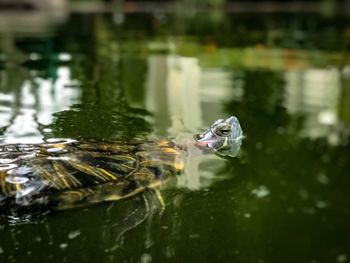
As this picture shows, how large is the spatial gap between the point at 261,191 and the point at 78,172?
107 centimetres

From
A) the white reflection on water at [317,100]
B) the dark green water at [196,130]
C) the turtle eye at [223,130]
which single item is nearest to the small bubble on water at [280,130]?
the dark green water at [196,130]

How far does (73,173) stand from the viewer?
2406 mm

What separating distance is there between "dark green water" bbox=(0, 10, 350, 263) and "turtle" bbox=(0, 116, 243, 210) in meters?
0.06

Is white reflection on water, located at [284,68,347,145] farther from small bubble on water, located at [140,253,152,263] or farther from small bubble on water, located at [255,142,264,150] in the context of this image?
small bubble on water, located at [140,253,152,263]

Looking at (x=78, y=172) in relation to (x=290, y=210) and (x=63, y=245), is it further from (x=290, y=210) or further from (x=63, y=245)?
(x=290, y=210)

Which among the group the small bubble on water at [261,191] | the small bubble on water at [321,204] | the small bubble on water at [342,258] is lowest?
the small bubble on water at [342,258]

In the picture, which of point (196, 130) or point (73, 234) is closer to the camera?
point (73, 234)

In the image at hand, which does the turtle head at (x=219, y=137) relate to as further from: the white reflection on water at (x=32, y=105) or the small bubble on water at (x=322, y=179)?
the white reflection on water at (x=32, y=105)

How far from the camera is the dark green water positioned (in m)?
2.32

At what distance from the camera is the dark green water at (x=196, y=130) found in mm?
2318

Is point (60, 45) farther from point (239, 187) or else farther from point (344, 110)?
point (239, 187)

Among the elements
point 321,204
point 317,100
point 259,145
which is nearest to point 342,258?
point 321,204

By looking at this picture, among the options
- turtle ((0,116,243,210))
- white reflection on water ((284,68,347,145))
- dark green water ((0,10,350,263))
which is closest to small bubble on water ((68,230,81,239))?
dark green water ((0,10,350,263))

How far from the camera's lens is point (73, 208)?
94.6 inches
